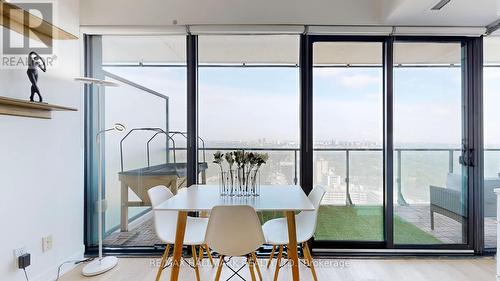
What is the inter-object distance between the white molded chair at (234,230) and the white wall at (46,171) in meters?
1.56

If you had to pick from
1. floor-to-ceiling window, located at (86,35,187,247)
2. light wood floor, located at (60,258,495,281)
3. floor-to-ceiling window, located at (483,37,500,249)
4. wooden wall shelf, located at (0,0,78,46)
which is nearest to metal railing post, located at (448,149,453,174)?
floor-to-ceiling window, located at (483,37,500,249)

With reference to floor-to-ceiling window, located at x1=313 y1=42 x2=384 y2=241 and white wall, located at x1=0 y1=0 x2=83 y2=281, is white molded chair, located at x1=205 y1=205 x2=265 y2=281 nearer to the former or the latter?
floor-to-ceiling window, located at x1=313 y1=42 x2=384 y2=241

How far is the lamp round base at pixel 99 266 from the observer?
2.68 metres

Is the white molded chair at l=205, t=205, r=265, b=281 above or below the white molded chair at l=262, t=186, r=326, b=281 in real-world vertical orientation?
above

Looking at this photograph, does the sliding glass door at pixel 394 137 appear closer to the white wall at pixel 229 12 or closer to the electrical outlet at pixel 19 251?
the white wall at pixel 229 12

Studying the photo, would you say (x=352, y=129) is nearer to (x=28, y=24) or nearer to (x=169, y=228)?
(x=169, y=228)

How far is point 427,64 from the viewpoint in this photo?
3.12 m

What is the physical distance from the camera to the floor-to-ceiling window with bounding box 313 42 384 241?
3.14m

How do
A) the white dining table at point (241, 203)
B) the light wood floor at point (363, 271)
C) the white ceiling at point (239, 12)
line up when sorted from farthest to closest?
the white ceiling at point (239, 12) < the light wood floor at point (363, 271) < the white dining table at point (241, 203)

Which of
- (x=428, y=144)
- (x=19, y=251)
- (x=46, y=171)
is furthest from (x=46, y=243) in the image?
(x=428, y=144)

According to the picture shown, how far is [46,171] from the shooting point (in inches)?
101

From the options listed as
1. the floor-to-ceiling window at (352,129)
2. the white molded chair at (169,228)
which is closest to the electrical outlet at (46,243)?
the white molded chair at (169,228)

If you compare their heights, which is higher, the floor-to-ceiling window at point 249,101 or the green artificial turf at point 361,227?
the floor-to-ceiling window at point 249,101

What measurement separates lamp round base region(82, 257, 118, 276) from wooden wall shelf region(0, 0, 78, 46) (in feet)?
6.91
